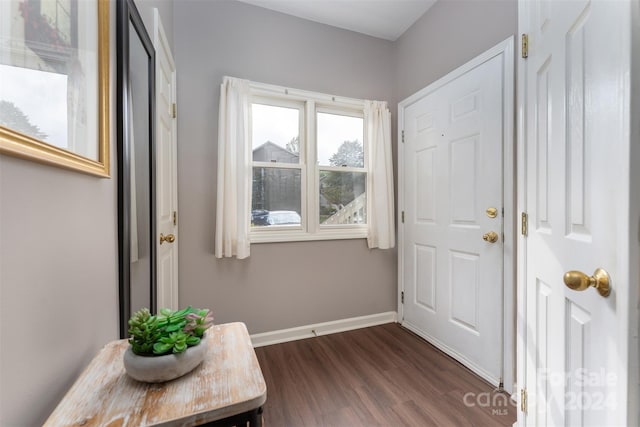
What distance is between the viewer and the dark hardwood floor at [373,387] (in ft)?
4.53

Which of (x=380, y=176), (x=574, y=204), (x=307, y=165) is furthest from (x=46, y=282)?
(x=380, y=176)

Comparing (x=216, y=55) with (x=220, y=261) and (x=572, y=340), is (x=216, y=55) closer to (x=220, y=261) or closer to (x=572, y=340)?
(x=220, y=261)

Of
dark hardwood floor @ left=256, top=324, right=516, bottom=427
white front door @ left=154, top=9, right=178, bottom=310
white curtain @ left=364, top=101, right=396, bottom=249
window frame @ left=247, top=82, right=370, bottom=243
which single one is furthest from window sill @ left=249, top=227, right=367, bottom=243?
dark hardwood floor @ left=256, top=324, right=516, bottom=427

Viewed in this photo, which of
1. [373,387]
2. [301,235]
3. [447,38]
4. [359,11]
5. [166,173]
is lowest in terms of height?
[373,387]

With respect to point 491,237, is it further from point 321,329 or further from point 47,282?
point 47,282

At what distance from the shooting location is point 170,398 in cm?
53

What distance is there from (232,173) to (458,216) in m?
1.66

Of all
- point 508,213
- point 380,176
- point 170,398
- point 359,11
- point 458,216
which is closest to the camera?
point 170,398

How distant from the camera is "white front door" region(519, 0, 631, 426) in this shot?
0.62m

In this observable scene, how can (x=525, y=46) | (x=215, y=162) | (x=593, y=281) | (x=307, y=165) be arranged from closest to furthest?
(x=593, y=281)
(x=525, y=46)
(x=215, y=162)
(x=307, y=165)

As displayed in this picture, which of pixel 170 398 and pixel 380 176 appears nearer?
pixel 170 398

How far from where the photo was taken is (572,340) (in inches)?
31.5

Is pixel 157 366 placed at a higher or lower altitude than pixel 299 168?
lower

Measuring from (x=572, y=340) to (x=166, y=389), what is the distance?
3.66 ft
